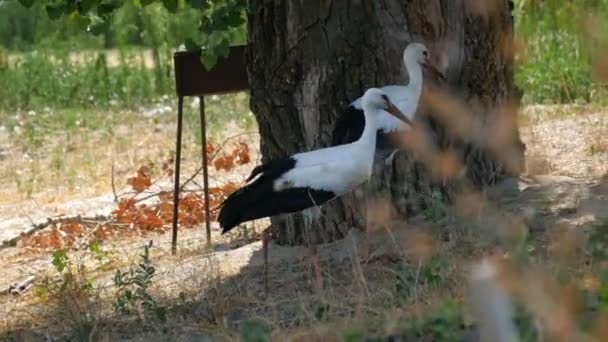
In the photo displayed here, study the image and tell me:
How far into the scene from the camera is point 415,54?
706 centimetres

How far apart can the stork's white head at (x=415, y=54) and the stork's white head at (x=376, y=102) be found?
33 centimetres

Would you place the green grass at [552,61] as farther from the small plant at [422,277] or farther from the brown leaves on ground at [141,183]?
the small plant at [422,277]

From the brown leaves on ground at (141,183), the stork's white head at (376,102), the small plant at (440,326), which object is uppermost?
the stork's white head at (376,102)

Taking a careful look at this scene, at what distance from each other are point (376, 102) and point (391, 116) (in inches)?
23.1

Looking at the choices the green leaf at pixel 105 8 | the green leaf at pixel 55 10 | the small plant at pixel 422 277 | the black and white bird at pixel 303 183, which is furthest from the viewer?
the green leaf at pixel 105 8

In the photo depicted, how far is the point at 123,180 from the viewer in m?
11.1

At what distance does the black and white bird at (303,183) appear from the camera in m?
6.35

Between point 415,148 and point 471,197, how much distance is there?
1.55ft

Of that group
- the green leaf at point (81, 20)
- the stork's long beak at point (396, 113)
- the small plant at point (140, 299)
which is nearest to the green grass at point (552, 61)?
the stork's long beak at point (396, 113)

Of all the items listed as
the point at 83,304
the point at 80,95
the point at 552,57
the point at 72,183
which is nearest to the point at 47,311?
the point at 83,304

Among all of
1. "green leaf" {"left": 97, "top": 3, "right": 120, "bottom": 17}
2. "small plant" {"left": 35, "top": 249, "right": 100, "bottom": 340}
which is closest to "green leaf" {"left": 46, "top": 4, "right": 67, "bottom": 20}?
"green leaf" {"left": 97, "top": 3, "right": 120, "bottom": 17}

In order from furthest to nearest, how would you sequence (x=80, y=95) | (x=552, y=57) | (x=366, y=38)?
1. (x=80, y=95)
2. (x=552, y=57)
3. (x=366, y=38)

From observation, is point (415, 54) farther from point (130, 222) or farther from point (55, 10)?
point (130, 222)

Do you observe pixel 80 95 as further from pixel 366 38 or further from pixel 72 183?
A: pixel 366 38
